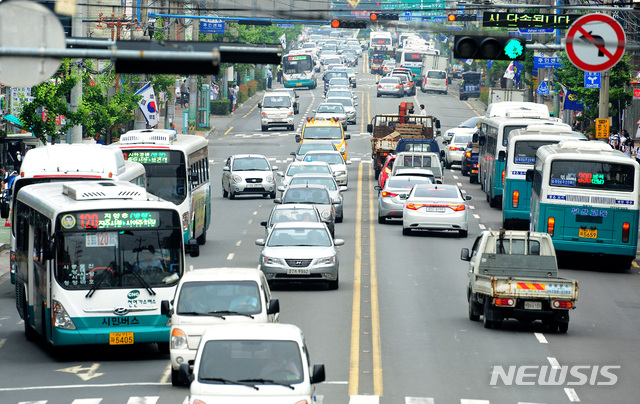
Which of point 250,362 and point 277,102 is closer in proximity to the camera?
point 250,362

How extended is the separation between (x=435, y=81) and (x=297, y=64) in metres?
12.4

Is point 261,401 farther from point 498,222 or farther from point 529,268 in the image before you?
point 498,222

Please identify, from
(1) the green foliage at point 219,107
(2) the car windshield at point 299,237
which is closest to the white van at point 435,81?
(1) the green foliage at point 219,107

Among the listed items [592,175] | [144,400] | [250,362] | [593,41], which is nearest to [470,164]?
[592,175]

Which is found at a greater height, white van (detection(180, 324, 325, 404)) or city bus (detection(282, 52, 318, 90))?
city bus (detection(282, 52, 318, 90))

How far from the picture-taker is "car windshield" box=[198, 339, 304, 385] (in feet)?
43.0

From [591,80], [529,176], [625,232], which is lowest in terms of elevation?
[625,232]

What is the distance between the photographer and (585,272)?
102ft

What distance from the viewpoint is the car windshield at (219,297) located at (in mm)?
17766

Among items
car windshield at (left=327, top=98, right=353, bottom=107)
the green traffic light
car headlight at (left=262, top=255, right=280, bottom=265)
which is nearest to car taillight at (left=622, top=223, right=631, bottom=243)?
car headlight at (left=262, top=255, right=280, bottom=265)

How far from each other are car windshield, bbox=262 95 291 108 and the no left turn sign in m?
57.9

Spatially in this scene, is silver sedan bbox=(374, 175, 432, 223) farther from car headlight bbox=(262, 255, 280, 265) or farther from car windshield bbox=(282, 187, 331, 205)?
car headlight bbox=(262, 255, 280, 265)

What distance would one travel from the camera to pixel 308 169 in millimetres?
43406

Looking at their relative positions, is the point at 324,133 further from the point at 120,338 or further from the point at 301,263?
the point at 120,338
